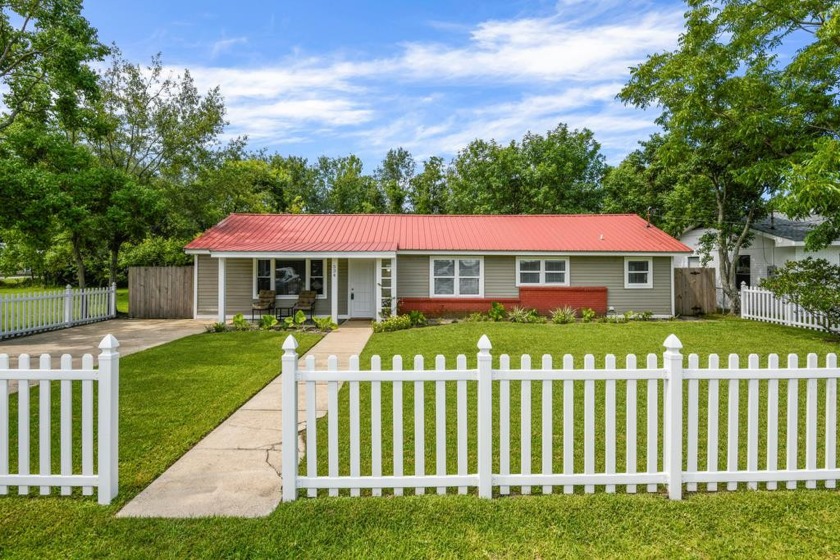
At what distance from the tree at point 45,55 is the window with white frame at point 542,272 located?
574 inches

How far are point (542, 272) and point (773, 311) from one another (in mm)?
6993

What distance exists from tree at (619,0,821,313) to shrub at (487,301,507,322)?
22.2 ft

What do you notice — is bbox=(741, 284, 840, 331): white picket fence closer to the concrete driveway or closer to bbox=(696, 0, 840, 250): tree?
bbox=(696, 0, 840, 250): tree

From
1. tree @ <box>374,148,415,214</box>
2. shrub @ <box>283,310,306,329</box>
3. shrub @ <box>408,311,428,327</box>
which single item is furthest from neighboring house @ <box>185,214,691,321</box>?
tree @ <box>374,148,415,214</box>

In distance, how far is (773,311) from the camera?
14.6 m

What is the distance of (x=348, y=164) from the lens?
1768 inches

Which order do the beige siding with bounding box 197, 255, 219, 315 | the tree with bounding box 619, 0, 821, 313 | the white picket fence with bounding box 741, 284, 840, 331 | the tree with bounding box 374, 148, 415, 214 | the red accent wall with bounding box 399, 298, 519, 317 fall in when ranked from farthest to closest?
1. the tree with bounding box 374, 148, 415, 214
2. the beige siding with bounding box 197, 255, 219, 315
3. the red accent wall with bounding box 399, 298, 519, 317
4. the white picket fence with bounding box 741, 284, 840, 331
5. the tree with bounding box 619, 0, 821, 313

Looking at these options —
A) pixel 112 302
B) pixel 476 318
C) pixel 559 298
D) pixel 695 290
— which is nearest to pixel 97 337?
pixel 112 302

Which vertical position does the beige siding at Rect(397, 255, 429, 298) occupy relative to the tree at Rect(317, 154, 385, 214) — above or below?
below

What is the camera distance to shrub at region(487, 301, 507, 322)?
16234mm

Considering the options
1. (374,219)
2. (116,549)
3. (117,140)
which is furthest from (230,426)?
(117,140)

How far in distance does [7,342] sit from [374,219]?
12.8m

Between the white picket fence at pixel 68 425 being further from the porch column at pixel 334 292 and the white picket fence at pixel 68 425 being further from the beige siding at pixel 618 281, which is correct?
the beige siding at pixel 618 281

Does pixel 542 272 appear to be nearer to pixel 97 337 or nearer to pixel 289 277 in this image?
pixel 289 277
